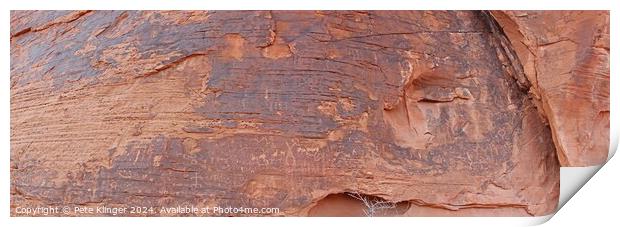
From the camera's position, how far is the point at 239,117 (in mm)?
4699

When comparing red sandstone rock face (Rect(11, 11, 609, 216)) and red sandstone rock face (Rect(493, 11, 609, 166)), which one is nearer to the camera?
red sandstone rock face (Rect(11, 11, 609, 216))

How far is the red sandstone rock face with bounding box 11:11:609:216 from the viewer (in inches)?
185

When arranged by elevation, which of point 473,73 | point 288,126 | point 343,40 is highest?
point 343,40

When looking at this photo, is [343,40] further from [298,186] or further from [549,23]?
[549,23]

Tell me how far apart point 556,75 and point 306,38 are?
2000 mm

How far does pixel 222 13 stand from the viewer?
15.6ft

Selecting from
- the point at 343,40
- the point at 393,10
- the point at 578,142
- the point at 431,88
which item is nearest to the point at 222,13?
the point at 343,40

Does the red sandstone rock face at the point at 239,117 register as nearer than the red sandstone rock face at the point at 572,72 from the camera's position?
Yes

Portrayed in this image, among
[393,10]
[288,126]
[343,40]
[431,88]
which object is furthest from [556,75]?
[288,126]

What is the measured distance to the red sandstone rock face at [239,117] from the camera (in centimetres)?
469

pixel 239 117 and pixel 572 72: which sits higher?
pixel 572 72

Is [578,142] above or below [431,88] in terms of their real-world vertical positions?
below

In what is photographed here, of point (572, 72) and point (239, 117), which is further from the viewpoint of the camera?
point (572, 72)

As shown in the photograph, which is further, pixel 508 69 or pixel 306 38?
pixel 508 69
